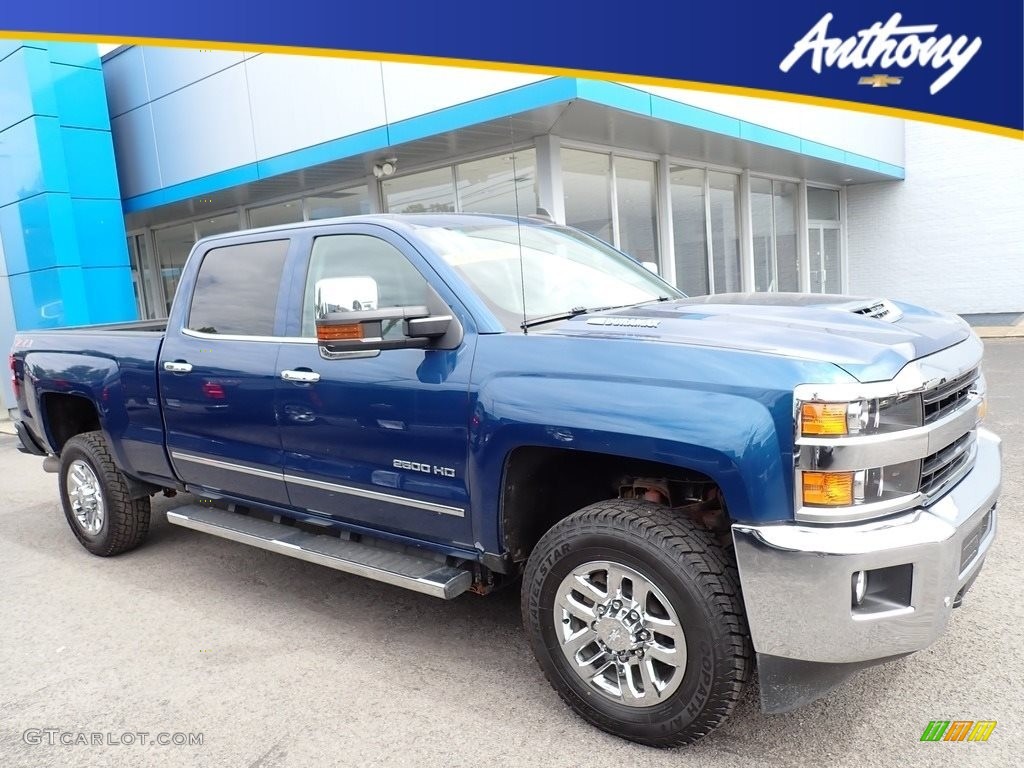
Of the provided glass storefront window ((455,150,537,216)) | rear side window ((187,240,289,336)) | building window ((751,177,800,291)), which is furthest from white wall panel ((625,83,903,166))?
rear side window ((187,240,289,336))

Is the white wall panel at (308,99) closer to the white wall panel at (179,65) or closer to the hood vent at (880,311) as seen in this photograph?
the white wall panel at (179,65)

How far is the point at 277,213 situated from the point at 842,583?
583 inches

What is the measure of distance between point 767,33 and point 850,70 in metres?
1.67

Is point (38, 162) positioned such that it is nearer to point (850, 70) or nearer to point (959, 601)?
point (850, 70)

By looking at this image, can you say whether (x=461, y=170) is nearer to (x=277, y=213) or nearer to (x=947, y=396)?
(x=277, y=213)

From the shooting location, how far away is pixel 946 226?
57.9 ft

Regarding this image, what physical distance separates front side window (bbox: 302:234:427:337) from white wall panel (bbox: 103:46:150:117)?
42.7ft

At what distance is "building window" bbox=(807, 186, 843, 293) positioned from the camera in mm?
18283

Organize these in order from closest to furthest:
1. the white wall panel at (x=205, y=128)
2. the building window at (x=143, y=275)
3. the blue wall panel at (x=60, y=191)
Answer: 1. the white wall panel at (x=205, y=128)
2. the blue wall panel at (x=60, y=191)
3. the building window at (x=143, y=275)

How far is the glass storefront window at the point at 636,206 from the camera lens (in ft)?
39.2

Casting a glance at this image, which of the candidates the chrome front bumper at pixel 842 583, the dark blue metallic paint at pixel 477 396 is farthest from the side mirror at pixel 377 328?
the chrome front bumper at pixel 842 583

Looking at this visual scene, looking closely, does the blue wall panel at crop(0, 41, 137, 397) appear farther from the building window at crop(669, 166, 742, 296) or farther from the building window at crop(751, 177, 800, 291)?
the building window at crop(751, 177, 800, 291)

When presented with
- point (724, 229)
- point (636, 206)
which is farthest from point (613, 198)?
point (724, 229)

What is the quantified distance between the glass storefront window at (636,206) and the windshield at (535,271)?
7.99 meters
